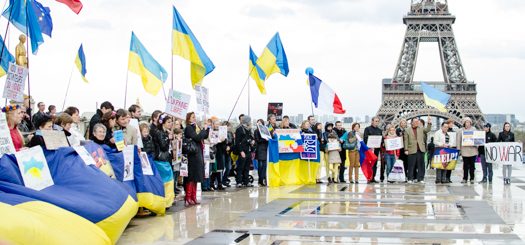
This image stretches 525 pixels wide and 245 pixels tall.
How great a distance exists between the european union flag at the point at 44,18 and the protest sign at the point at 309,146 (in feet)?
21.8

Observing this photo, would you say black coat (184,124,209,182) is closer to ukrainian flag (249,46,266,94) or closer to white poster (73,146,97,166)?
white poster (73,146,97,166)

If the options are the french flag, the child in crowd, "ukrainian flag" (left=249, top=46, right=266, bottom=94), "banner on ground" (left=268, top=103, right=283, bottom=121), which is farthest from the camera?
"banner on ground" (left=268, top=103, right=283, bottom=121)

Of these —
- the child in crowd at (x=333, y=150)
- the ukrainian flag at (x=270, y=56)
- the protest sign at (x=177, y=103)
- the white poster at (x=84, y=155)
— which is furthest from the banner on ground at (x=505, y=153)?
the white poster at (x=84, y=155)

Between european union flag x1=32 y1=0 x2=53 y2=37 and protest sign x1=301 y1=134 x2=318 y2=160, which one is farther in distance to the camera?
protest sign x1=301 y1=134 x2=318 y2=160

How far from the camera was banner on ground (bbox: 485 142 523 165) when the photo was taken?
18.9 m

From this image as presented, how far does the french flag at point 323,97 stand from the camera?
21.3m

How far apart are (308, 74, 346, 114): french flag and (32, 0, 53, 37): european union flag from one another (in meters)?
7.27

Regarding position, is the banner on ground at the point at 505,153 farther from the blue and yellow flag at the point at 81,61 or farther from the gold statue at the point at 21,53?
the gold statue at the point at 21,53

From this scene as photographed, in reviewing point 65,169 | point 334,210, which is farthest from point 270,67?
point 65,169

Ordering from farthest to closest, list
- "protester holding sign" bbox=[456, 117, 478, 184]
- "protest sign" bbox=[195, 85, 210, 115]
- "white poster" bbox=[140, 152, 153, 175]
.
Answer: "protester holding sign" bbox=[456, 117, 478, 184], "protest sign" bbox=[195, 85, 210, 115], "white poster" bbox=[140, 152, 153, 175]

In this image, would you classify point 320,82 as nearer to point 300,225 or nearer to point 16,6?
point 16,6

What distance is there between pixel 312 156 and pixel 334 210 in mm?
6380

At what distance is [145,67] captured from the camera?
1653cm

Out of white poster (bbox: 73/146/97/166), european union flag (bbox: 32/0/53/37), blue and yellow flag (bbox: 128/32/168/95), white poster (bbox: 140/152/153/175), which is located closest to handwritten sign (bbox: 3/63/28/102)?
white poster (bbox: 140/152/153/175)
